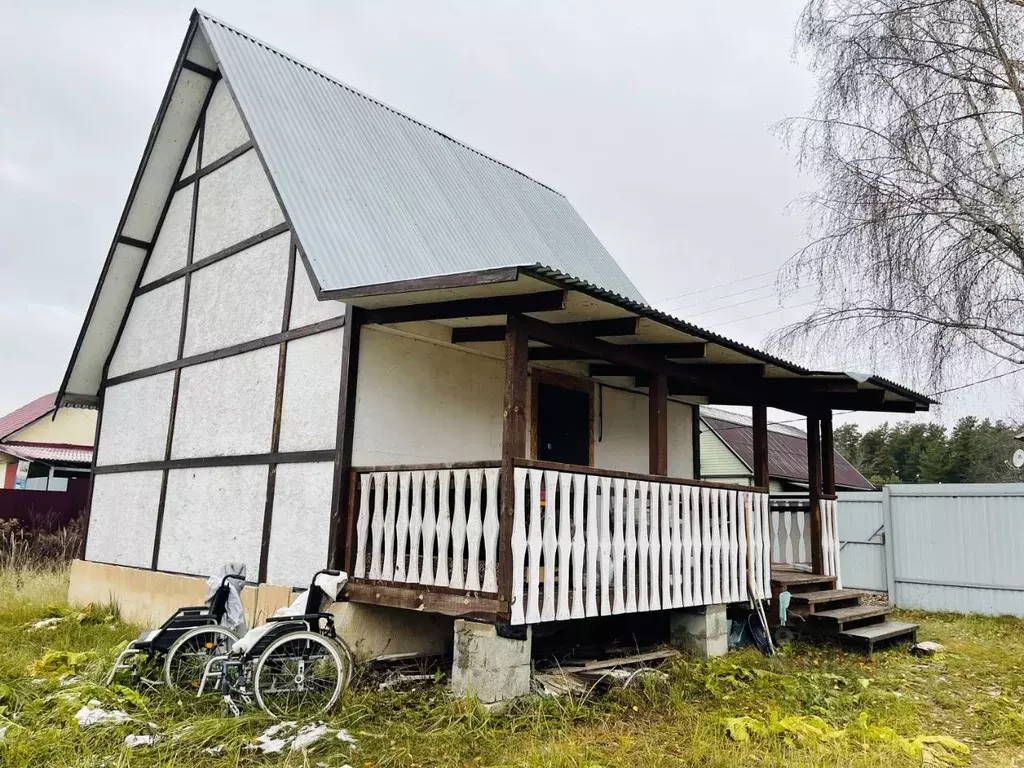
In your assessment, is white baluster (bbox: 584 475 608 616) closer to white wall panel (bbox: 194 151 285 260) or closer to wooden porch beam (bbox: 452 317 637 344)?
wooden porch beam (bbox: 452 317 637 344)

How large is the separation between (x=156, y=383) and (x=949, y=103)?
11.0m

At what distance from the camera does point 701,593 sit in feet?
22.3

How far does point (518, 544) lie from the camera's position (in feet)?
16.9

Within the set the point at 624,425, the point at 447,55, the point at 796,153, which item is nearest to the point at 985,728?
the point at 624,425

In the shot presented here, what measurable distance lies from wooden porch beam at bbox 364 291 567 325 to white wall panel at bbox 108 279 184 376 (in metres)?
3.86

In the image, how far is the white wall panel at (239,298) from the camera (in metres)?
7.55

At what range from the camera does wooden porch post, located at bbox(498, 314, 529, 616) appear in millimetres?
5113

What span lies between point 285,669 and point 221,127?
6.42m

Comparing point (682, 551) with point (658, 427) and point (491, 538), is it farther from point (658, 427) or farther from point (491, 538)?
point (491, 538)

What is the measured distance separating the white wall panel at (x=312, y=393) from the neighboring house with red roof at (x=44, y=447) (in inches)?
548

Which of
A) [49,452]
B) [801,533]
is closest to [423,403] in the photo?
[801,533]

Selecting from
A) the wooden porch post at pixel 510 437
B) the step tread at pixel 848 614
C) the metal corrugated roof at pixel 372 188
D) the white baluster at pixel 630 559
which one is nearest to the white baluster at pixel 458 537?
the wooden porch post at pixel 510 437

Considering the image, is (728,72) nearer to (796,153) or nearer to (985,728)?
(796,153)

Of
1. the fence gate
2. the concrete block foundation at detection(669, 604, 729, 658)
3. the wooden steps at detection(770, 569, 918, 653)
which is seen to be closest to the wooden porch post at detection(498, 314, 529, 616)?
the concrete block foundation at detection(669, 604, 729, 658)
